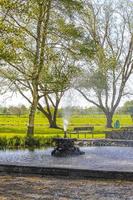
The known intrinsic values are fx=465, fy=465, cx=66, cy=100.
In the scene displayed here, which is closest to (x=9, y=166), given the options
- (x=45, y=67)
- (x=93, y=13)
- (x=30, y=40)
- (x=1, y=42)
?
(x=1, y=42)

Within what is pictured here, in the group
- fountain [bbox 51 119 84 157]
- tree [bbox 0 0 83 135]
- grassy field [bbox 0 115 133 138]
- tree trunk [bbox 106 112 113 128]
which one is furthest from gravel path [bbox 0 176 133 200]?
tree trunk [bbox 106 112 113 128]

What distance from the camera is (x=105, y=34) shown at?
179 feet

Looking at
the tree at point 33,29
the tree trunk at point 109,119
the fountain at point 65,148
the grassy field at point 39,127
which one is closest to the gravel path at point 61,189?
the fountain at point 65,148

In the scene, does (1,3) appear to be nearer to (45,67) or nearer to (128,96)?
(45,67)

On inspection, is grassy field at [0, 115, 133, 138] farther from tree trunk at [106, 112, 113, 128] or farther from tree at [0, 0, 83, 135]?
tree at [0, 0, 83, 135]

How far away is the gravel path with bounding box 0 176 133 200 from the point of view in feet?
34.3

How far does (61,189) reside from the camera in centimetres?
Answer: 1148

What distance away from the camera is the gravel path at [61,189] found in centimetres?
1047

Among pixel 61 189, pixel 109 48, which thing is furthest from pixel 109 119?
pixel 61 189

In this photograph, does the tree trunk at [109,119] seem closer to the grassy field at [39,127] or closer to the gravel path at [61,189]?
the grassy field at [39,127]

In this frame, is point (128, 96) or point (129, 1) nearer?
point (129, 1)

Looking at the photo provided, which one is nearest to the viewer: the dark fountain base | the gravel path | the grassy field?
the gravel path

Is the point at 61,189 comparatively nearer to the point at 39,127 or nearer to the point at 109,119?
the point at 39,127

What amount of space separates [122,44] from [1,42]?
33094 millimetres
